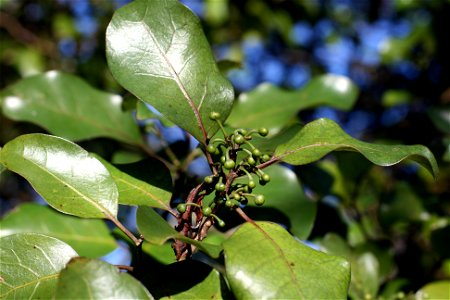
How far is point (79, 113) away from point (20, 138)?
19.7 inches


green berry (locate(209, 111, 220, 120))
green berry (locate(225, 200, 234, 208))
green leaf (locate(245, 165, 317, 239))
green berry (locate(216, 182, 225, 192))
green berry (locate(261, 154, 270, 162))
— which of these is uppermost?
green berry (locate(209, 111, 220, 120))

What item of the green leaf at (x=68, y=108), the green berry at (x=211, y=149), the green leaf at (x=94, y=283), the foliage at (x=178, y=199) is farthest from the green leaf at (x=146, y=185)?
the green leaf at (x=68, y=108)

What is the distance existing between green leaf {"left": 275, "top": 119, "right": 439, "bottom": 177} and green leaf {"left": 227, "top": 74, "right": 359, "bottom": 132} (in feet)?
1.77

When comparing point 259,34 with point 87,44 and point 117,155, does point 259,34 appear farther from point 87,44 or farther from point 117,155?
point 117,155

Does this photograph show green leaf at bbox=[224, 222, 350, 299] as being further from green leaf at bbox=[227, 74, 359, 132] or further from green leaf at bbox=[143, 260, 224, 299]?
green leaf at bbox=[227, 74, 359, 132]

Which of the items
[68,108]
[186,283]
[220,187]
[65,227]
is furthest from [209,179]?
[68,108]

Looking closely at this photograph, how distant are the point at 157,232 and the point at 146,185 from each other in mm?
191

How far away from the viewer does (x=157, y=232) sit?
655 millimetres

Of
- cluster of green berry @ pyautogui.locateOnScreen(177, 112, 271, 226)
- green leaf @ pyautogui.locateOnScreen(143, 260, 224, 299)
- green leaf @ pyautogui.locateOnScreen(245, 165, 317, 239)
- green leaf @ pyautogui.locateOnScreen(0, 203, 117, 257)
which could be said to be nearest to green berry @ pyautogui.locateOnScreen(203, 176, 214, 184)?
cluster of green berry @ pyautogui.locateOnScreen(177, 112, 271, 226)

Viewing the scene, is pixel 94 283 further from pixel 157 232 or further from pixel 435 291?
pixel 435 291

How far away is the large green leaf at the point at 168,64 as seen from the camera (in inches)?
30.9

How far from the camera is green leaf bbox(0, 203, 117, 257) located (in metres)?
1.09

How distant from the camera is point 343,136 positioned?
0.76 metres

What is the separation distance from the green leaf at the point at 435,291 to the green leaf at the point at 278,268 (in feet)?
1.65
